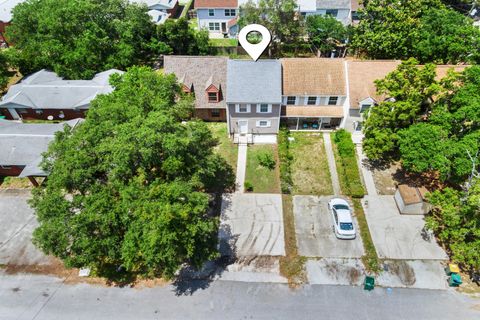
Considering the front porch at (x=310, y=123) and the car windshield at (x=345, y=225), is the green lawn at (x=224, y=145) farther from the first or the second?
the car windshield at (x=345, y=225)

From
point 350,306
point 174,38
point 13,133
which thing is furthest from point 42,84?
point 350,306

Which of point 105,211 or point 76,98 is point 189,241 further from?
point 76,98

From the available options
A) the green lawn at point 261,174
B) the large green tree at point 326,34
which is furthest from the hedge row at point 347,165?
the large green tree at point 326,34

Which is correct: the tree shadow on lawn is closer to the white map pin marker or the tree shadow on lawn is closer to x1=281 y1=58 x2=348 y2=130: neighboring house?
x1=281 y1=58 x2=348 y2=130: neighboring house

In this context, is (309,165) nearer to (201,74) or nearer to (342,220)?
(342,220)

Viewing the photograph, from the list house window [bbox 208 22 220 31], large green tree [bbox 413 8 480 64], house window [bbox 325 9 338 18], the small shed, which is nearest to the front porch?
the small shed

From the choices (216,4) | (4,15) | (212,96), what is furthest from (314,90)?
(4,15)

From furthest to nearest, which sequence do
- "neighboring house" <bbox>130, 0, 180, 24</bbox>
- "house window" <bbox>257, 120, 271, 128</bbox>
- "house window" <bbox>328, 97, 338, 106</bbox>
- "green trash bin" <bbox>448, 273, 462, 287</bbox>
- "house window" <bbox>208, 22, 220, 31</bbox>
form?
"neighboring house" <bbox>130, 0, 180, 24</bbox>, "house window" <bbox>208, 22, 220, 31</bbox>, "house window" <bbox>257, 120, 271, 128</bbox>, "house window" <bbox>328, 97, 338, 106</bbox>, "green trash bin" <bbox>448, 273, 462, 287</bbox>
